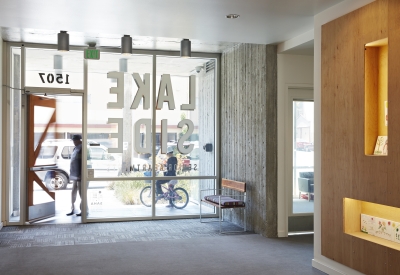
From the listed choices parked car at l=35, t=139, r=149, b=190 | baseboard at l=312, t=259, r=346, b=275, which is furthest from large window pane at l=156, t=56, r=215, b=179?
baseboard at l=312, t=259, r=346, b=275

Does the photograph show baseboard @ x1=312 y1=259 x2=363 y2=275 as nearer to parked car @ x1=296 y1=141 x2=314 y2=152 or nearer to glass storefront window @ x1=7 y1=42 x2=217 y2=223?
parked car @ x1=296 y1=141 x2=314 y2=152

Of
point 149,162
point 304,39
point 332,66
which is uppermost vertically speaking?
point 304,39

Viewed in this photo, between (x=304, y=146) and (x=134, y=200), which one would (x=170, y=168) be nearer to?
(x=134, y=200)

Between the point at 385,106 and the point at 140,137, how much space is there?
4.92 meters

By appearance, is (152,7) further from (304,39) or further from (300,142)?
(300,142)

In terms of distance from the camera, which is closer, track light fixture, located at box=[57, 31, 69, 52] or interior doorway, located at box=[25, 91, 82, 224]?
track light fixture, located at box=[57, 31, 69, 52]

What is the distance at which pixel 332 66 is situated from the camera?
16.9 ft

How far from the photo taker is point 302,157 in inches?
296

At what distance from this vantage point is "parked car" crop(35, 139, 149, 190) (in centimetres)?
838

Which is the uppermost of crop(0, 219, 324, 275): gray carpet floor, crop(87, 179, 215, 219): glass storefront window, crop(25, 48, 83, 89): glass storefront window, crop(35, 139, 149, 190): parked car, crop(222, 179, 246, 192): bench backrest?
crop(25, 48, 83, 89): glass storefront window

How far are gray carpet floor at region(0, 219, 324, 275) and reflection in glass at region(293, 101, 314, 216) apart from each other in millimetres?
557

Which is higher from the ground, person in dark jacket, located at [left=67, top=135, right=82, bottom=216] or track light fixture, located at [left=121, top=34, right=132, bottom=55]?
track light fixture, located at [left=121, top=34, right=132, bottom=55]

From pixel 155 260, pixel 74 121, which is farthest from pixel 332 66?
pixel 74 121

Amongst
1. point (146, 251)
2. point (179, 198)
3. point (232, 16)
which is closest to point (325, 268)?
point (146, 251)
